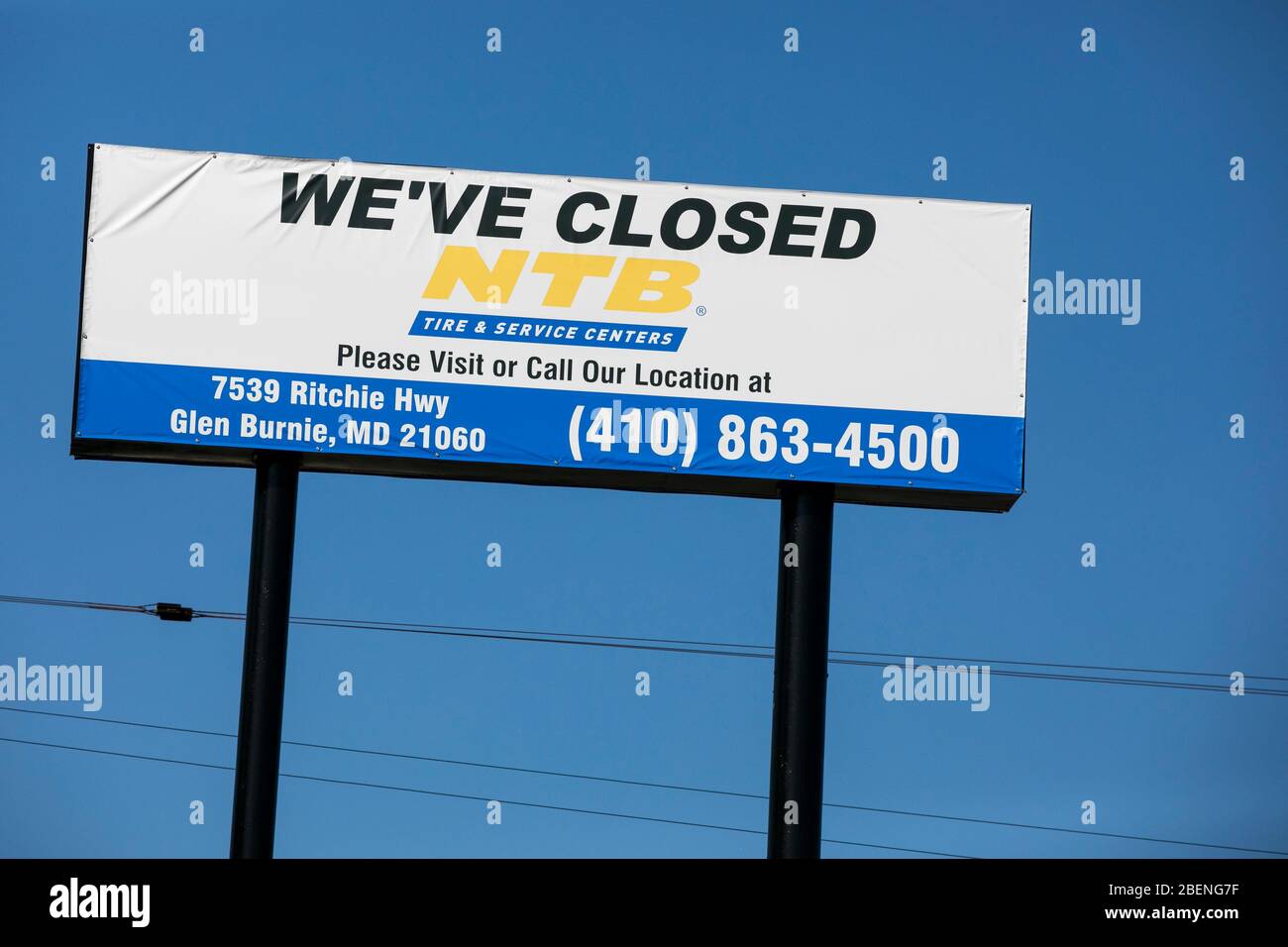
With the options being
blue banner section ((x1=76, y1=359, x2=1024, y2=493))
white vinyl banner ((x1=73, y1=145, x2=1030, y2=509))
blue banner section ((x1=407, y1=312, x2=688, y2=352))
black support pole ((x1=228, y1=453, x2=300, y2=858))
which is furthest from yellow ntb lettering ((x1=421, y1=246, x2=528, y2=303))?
black support pole ((x1=228, y1=453, x2=300, y2=858))

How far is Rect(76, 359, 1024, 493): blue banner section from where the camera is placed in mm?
15344

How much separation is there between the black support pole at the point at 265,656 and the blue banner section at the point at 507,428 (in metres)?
0.40

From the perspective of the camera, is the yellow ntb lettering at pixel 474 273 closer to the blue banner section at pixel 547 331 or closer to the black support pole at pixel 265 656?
Result: the blue banner section at pixel 547 331

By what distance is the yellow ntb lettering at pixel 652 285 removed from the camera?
1560cm

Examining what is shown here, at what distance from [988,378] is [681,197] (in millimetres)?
2870

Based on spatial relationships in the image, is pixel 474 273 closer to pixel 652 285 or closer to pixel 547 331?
pixel 547 331

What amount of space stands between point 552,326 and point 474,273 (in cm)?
78

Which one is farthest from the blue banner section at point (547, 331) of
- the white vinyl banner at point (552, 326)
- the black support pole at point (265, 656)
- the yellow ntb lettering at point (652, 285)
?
the black support pole at point (265, 656)

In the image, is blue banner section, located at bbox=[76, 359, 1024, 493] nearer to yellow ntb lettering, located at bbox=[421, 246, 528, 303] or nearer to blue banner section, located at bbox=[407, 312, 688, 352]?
blue banner section, located at bbox=[407, 312, 688, 352]

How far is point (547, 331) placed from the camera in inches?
613

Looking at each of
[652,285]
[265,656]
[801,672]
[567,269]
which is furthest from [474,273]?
[801,672]

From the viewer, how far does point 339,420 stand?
15.4 meters
